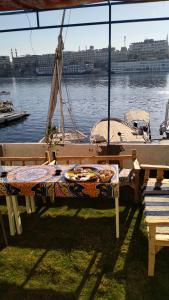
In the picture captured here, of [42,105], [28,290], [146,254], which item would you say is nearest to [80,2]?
[146,254]

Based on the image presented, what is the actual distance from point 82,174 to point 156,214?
1.30 meters

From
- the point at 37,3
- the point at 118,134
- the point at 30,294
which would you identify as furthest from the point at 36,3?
the point at 118,134

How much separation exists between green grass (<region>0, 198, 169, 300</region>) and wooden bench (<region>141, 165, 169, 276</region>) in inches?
14.7

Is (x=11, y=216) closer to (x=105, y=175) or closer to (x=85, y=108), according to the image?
(x=105, y=175)

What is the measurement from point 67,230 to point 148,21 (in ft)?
14.4

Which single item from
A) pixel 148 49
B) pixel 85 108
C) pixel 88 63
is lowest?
pixel 85 108

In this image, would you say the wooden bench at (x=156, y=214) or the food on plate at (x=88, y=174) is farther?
the food on plate at (x=88, y=174)

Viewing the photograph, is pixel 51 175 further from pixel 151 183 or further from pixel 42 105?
pixel 42 105

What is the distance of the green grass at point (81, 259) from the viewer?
3.74 m

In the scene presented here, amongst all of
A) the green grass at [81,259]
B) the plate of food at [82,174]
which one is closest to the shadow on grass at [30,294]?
the green grass at [81,259]

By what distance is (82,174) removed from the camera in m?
4.71

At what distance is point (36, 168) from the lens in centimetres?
519

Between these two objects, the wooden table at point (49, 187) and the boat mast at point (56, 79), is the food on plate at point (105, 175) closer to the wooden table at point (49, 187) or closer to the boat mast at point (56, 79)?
the wooden table at point (49, 187)

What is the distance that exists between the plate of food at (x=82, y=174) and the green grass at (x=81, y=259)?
1.05m
